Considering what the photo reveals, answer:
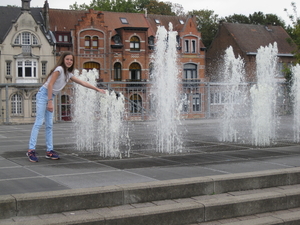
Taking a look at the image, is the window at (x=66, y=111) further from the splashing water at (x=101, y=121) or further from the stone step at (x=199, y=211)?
the stone step at (x=199, y=211)

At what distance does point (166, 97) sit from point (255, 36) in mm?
48097

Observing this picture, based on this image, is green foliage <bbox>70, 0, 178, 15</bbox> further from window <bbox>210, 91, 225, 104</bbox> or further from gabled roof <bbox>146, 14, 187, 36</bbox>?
window <bbox>210, 91, 225, 104</bbox>

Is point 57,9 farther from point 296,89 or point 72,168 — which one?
point 72,168

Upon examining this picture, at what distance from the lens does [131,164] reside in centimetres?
793

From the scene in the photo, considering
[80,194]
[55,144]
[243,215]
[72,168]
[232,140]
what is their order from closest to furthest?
[80,194] < [243,215] < [72,168] < [55,144] < [232,140]

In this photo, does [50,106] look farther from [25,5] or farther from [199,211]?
[25,5]

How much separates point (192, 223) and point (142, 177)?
125cm

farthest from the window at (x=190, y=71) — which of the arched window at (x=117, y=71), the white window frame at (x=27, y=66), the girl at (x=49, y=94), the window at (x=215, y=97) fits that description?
the girl at (x=49, y=94)

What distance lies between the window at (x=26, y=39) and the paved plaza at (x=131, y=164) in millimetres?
36065

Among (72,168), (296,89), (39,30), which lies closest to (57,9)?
(39,30)

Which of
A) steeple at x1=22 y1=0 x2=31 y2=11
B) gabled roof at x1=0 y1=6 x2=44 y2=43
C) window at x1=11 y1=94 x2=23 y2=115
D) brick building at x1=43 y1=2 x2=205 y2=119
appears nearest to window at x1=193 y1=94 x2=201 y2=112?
window at x1=11 y1=94 x2=23 y2=115

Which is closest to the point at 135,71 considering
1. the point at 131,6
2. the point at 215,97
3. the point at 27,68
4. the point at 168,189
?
the point at 27,68

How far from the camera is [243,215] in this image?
599cm

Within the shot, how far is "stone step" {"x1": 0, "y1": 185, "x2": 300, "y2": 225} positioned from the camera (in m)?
5.04
